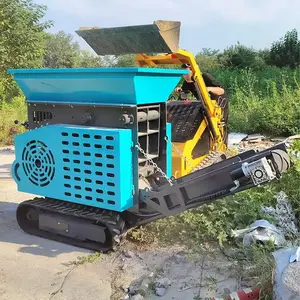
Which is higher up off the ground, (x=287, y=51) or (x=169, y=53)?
(x=287, y=51)

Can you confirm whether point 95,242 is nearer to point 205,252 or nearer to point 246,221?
point 205,252

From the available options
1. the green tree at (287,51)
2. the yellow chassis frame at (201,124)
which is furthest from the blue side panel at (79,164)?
the green tree at (287,51)

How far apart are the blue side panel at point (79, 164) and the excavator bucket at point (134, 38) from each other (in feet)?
3.35

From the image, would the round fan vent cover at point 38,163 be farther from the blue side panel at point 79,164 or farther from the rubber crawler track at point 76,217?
the rubber crawler track at point 76,217

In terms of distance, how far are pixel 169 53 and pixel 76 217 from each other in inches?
77.7

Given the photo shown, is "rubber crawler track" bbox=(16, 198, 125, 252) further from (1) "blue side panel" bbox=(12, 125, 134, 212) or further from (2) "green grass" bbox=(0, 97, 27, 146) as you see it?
(2) "green grass" bbox=(0, 97, 27, 146)

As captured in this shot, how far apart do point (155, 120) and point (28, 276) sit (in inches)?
66.1

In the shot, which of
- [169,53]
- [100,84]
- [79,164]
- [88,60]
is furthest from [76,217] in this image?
[88,60]

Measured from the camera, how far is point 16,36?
1041cm

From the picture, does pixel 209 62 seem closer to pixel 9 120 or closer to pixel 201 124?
pixel 9 120

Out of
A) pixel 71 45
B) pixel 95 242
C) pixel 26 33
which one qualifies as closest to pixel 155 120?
pixel 95 242

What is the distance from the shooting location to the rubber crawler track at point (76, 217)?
351 cm

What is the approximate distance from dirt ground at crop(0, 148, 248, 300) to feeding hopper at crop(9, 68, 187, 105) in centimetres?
131

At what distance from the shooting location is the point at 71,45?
3478cm
